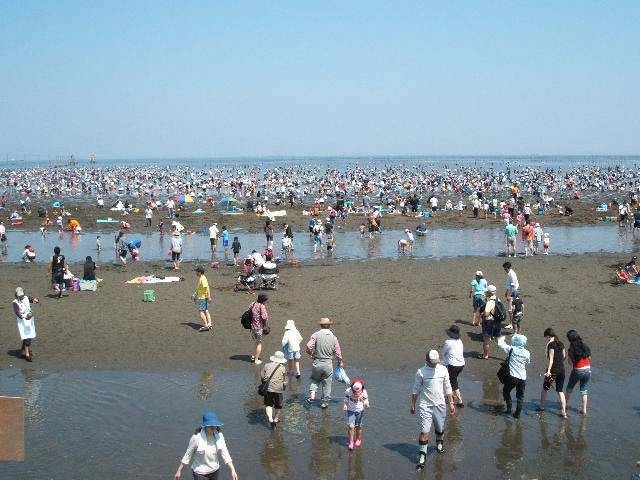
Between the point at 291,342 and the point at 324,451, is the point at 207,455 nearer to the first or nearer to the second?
the point at 324,451

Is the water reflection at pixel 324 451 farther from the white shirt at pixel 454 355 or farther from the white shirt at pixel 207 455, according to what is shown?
the white shirt at pixel 454 355

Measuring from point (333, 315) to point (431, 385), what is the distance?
25.5 ft

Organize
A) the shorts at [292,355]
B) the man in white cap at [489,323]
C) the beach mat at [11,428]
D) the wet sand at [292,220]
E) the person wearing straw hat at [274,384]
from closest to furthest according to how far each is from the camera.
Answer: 1. the beach mat at [11,428]
2. the person wearing straw hat at [274,384]
3. the shorts at [292,355]
4. the man in white cap at [489,323]
5. the wet sand at [292,220]

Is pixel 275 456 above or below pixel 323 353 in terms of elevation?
below

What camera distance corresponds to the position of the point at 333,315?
15.9 metres

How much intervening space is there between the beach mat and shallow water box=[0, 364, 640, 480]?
422 centimetres

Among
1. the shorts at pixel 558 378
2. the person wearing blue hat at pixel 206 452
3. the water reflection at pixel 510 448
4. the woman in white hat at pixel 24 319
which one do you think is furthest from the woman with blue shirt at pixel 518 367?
the woman in white hat at pixel 24 319

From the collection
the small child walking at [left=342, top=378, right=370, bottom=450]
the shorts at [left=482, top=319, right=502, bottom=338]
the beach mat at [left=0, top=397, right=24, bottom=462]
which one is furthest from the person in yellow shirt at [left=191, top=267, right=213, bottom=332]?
the beach mat at [left=0, top=397, right=24, bottom=462]

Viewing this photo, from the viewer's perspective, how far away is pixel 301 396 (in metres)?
10.7

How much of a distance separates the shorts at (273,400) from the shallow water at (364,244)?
1627cm

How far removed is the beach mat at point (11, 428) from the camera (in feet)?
13.1

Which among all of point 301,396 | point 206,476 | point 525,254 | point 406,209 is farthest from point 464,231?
point 206,476

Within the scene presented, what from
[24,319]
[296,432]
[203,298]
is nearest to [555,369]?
[296,432]

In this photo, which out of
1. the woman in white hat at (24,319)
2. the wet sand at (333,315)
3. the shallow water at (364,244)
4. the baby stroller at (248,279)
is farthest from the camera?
the shallow water at (364,244)
